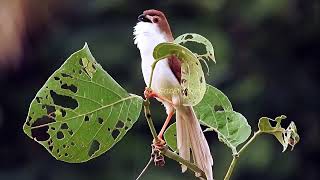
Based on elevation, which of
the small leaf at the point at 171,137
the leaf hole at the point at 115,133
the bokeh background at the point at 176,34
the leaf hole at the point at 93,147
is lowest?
the bokeh background at the point at 176,34

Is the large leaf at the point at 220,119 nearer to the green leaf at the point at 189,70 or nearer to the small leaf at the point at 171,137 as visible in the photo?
the small leaf at the point at 171,137

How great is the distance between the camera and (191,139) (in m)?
1.26

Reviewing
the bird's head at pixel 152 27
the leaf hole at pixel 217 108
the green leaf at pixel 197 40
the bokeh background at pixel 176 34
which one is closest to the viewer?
the green leaf at pixel 197 40

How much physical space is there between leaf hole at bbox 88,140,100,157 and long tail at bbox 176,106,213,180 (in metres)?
0.12

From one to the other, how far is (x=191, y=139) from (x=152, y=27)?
222mm

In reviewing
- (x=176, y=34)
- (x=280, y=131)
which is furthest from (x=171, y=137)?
(x=176, y=34)

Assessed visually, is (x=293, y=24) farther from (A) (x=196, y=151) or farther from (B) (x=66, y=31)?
(A) (x=196, y=151)

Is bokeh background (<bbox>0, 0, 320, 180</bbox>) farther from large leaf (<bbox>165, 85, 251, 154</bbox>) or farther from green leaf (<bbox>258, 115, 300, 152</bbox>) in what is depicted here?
green leaf (<bbox>258, 115, 300, 152</bbox>)

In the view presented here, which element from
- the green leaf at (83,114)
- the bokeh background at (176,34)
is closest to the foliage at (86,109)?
the green leaf at (83,114)

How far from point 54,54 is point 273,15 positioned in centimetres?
125

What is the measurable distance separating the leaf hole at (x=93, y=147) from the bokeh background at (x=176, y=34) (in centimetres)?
415

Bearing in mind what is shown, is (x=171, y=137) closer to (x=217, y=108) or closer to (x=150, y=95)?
(x=217, y=108)

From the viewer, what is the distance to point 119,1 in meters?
5.89

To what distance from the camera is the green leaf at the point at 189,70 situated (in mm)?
1079
